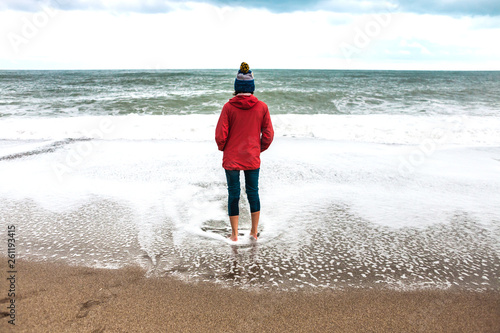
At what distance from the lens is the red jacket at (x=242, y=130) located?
3293 millimetres

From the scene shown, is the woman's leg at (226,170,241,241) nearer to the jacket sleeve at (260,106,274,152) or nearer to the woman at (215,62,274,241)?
the woman at (215,62,274,241)

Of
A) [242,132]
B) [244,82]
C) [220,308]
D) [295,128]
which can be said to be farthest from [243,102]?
[295,128]

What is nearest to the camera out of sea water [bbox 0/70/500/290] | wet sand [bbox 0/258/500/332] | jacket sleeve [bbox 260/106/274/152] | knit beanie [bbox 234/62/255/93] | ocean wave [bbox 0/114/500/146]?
wet sand [bbox 0/258/500/332]

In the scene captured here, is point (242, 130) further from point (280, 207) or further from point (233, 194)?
point (280, 207)

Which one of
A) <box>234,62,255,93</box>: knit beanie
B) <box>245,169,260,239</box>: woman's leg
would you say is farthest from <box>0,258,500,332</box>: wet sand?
<box>234,62,255,93</box>: knit beanie

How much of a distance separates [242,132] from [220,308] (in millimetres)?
1653

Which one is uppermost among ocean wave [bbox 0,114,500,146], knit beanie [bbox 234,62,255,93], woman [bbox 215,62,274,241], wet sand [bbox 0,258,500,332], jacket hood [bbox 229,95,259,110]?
knit beanie [bbox 234,62,255,93]

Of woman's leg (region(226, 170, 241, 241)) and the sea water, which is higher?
woman's leg (region(226, 170, 241, 241))

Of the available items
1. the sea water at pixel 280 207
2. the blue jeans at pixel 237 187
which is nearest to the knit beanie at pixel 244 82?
the blue jeans at pixel 237 187

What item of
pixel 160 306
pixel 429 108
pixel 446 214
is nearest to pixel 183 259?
pixel 160 306

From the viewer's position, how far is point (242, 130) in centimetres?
337

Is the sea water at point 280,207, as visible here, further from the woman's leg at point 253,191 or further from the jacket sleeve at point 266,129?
the jacket sleeve at point 266,129

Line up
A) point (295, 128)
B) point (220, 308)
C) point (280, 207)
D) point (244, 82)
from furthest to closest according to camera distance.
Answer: point (295, 128) < point (280, 207) < point (244, 82) < point (220, 308)

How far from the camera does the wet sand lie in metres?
2.25
